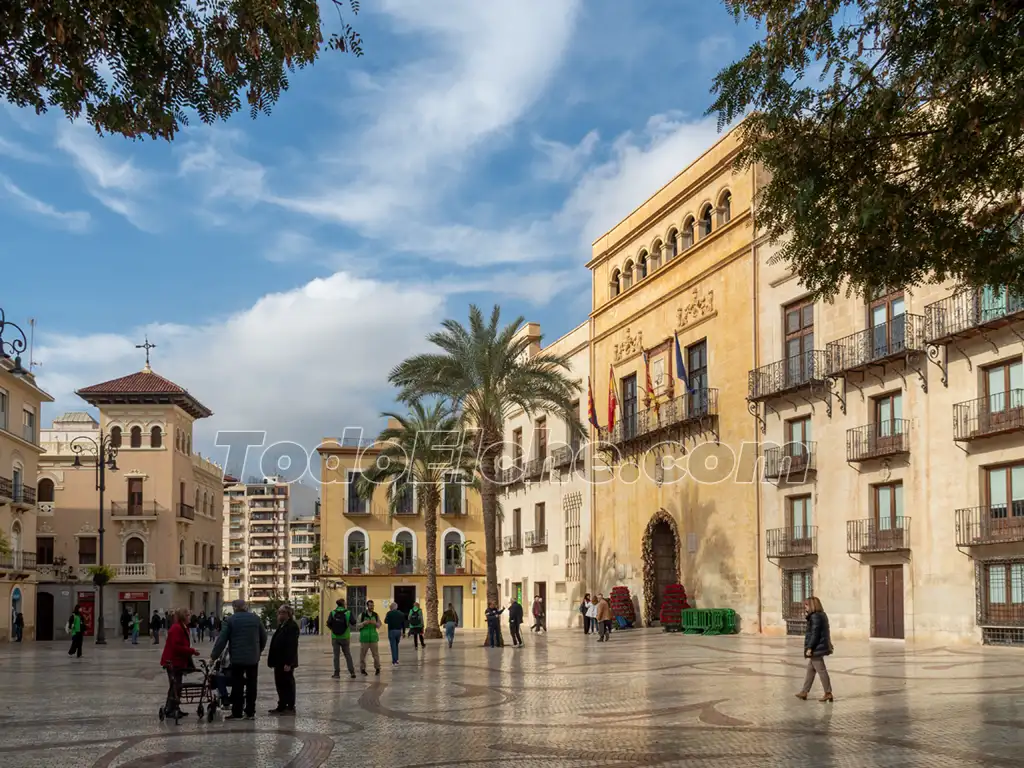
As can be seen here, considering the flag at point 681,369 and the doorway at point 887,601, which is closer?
the doorway at point 887,601

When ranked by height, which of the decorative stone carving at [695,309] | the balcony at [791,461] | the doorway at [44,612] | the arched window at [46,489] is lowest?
the doorway at [44,612]

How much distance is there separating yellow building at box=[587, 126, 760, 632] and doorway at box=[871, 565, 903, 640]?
509 cm

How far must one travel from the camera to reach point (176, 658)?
584 inches

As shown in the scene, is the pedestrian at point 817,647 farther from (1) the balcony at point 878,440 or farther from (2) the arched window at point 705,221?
(2) the arched window at point 705,221

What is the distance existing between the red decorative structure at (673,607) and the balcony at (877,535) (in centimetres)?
868

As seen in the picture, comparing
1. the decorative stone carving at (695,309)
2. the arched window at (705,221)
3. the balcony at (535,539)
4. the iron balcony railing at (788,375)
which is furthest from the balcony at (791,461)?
the balcony at (535,539)

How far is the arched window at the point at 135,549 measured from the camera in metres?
68.1

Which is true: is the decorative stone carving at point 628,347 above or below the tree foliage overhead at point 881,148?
above

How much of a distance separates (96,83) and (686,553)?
112 ft

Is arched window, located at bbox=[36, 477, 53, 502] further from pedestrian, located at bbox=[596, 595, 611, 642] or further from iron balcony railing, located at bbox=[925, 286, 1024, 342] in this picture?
iron balcony railing, located at bbox=[925, 286, 1024, 342]

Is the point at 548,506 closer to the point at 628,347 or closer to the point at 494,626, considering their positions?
the point at 628,347

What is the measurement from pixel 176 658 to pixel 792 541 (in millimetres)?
23276

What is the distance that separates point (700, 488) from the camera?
39.7 m

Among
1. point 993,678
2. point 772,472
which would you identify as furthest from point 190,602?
point 993,678
